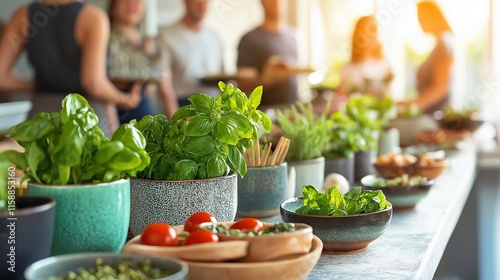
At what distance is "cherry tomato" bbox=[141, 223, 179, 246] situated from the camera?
967 millimetres

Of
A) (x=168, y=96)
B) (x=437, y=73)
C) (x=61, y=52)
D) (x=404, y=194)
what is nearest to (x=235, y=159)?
(x=404, y=194)

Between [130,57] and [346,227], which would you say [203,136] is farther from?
[130,57]

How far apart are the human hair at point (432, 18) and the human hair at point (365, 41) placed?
11.5 inches

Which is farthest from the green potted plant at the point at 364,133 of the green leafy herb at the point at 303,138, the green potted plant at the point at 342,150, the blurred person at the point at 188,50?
the blurred person at the point at 188,50

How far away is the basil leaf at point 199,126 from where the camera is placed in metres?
1.18

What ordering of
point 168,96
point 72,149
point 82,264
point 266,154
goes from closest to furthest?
point 82,264 → point 72,149 → point 266,154 → point 168,96

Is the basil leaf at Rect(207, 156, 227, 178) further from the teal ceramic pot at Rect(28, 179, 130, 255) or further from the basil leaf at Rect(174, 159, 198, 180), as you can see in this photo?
the teal ceramic pot at Rect(28, 179, 130, 255)

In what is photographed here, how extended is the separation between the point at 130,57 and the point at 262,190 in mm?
2046

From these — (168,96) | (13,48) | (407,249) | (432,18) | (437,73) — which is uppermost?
(432,18)

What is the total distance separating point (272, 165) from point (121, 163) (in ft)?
1.90

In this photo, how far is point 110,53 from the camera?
3475 millimetres

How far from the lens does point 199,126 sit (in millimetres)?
1176

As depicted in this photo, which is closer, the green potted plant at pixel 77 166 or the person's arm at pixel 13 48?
the green potted plant at pixel 77 166

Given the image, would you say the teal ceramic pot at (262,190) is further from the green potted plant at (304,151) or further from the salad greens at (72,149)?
the salad greens at (72,149)
